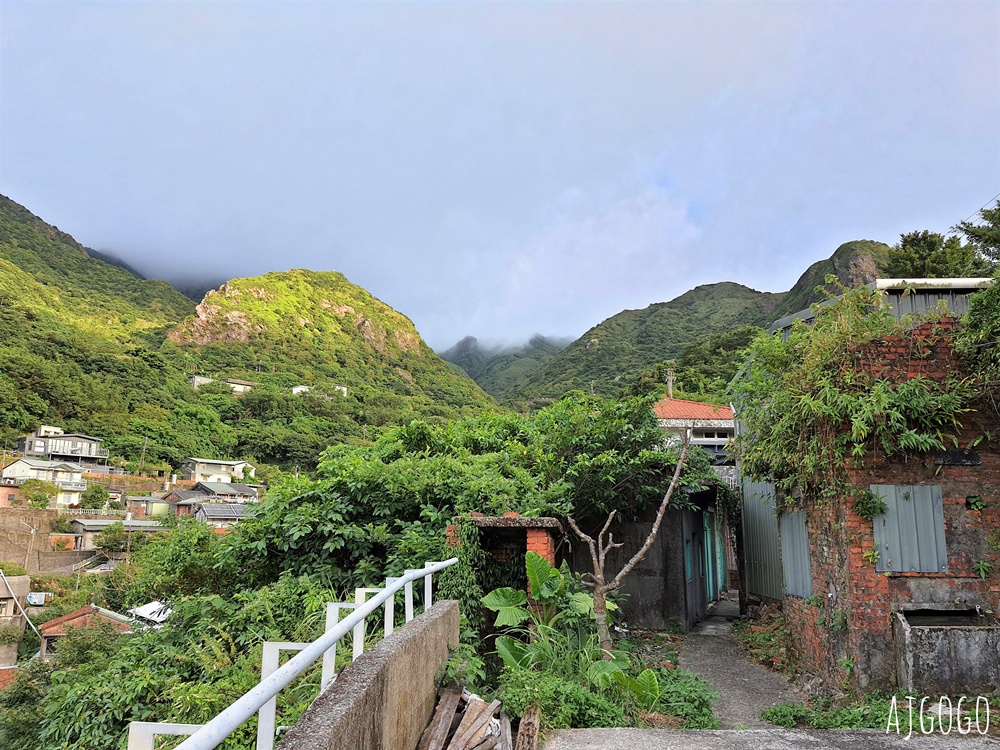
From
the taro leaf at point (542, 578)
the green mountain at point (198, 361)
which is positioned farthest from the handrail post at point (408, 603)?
the green mountain at point (198, 361)

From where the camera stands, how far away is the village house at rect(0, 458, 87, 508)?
184 ft

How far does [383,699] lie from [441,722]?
4.49 feet

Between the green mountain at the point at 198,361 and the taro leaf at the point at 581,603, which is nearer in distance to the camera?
the taro leaf at the point at 581,603

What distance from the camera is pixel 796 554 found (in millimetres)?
8672

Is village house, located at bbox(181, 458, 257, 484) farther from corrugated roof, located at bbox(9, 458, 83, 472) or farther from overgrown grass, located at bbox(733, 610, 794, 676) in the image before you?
overgrown grass, located at bbox(733, 610, 794, 676)

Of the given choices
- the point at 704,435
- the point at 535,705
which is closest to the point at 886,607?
the point at 535,705

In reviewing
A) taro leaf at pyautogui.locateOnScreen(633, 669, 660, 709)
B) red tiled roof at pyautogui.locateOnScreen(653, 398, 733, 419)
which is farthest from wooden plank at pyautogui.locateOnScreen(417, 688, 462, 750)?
red tiled roof at pyautogui.locateOnScreen(653, 398, 733, 419)

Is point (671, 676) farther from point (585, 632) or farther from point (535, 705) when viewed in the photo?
point (535, 705)

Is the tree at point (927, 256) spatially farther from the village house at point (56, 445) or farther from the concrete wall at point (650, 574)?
the village house at point (56, 445)

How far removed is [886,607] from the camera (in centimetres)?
680

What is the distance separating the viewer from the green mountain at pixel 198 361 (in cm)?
6894

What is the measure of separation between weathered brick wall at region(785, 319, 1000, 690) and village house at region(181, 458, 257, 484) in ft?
227

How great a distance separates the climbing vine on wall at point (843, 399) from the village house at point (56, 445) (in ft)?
232

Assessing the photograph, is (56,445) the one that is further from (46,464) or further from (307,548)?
(307,548)
